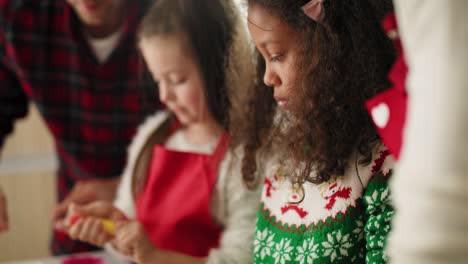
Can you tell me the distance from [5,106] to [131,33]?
1.00 feet

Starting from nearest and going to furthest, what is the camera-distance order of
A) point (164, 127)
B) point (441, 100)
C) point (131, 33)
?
point (441, 100) → point (164, 127) → point (131, 33)

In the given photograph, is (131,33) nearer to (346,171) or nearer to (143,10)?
(143,10)

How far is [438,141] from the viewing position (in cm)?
29

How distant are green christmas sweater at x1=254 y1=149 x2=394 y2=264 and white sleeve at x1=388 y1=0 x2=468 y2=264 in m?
0.21

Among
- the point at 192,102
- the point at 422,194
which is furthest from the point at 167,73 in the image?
the point at 422,194

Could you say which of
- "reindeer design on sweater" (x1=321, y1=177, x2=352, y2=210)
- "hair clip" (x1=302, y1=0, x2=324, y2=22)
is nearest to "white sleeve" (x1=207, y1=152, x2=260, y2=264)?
"reindeer design on sweater" (x1=321, y1=177, x2=352, y2=210)

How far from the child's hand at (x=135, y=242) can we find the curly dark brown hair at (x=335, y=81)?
0.24 m

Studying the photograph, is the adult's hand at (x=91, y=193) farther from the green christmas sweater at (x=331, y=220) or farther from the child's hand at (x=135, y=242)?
the green christmas sweater at (x=331, y=220)

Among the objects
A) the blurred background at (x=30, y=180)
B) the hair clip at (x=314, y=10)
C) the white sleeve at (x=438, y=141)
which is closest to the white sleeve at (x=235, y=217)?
the hair clip at (x=314, y=10)

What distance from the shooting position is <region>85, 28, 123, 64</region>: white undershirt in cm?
100

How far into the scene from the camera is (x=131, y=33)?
0.98 m

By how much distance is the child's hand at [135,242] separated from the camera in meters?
0.69

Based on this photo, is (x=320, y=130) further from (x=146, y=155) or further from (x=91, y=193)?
(x=91, y=193)

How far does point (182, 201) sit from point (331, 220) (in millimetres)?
265
